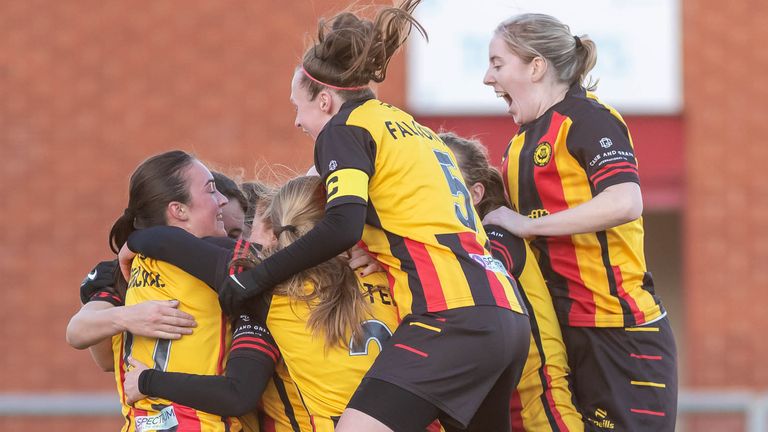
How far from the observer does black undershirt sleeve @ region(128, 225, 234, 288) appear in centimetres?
375

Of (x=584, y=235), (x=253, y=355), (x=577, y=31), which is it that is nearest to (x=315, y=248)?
(x=253, y=355)

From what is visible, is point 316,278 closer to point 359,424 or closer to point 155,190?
point 359,424

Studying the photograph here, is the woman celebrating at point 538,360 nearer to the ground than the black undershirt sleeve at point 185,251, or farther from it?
nearer to the ground

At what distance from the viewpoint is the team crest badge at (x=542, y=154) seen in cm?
411

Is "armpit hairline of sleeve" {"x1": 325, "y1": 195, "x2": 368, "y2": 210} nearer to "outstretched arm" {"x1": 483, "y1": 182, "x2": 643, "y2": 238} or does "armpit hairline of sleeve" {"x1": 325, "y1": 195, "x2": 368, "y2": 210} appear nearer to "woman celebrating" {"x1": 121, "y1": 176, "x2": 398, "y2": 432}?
"woman celebrating" {"x1": 121, "y1": 176, "x2": 398, "y2": 432}

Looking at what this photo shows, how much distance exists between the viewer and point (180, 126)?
10.9 meters

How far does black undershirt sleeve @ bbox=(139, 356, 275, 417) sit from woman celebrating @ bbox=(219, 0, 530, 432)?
202mm

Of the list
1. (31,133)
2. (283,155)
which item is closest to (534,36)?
(283,155)

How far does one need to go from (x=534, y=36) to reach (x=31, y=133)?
25.2 ft

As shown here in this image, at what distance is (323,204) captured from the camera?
385cm

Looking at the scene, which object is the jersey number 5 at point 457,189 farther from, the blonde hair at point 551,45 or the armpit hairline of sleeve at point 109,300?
the armpit hairline of sleeve at point 109,300

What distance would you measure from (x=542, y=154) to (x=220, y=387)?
4.57 feet

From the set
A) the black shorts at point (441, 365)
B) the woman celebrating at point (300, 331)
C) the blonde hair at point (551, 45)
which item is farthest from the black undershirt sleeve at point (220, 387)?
the blonde hair at point (551, 45)

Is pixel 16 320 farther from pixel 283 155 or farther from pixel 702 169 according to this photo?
pixel 702 169
